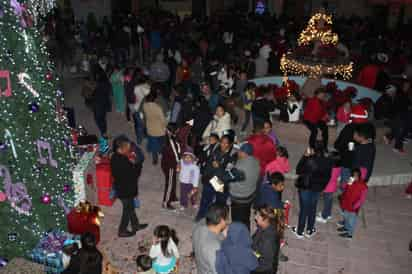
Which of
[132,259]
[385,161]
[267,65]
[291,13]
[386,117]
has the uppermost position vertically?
[291,13]

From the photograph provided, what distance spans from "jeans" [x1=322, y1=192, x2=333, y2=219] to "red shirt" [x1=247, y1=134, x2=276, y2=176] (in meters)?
0.96

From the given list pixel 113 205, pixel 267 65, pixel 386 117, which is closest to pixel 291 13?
pixel 267 65

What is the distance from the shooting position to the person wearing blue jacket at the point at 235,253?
4.86 metres

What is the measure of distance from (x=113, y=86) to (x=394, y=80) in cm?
665

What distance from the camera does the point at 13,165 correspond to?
20.2 ft

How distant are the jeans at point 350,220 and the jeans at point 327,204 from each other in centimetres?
32

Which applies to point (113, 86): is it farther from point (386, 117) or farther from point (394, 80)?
point (394, 80)

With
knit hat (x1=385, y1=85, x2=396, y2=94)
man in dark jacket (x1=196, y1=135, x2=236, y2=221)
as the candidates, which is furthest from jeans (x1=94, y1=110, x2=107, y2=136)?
knit hat (x1=385, y1=85, x2=396, y2=94)

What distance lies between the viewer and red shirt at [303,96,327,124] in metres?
9.35

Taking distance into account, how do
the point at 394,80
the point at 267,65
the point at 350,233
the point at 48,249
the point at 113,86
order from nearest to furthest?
the point at 48,249 < the point at 350,233 < the point at 113,86 < the point at 394,80 < the point at 267,65

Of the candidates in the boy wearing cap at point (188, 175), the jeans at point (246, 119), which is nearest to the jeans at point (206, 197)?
the boy wearing cap at point (188, 175)

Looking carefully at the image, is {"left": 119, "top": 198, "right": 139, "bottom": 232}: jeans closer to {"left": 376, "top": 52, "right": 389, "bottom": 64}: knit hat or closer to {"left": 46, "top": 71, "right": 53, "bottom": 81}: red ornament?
{"left": 46, "top": 71, "right": 53, "bottom": 81}: red ornament

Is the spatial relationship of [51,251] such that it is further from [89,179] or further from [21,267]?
[89,179]

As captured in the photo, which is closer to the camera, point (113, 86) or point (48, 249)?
point (48, 249)
